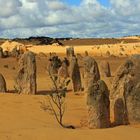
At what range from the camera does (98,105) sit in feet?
39.2

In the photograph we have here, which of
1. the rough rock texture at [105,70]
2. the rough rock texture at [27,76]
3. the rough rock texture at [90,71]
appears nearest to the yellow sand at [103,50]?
the rough rock texture at [105,70]

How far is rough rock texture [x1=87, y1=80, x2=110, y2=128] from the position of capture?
11.9m

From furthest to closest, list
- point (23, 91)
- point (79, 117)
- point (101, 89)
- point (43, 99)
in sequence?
point (23, 91)
point (43, 99)
point (79, 117)
point (101, 89)

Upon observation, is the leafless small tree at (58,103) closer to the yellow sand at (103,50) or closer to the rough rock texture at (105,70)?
the rough rock texture at (105,70)

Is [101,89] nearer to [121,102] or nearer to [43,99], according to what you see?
[121,102]

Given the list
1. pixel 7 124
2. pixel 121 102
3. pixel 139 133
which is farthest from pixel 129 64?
pixel 7 124

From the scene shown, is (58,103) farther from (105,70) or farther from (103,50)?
(103,50)

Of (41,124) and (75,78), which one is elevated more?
(75,78)

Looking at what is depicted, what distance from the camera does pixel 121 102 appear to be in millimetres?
12281

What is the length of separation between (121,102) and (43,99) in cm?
598

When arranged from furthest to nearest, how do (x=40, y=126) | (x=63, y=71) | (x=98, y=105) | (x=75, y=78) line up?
(x=63, y=71), (x=75, y=78), (x=40, y=126), (x=98, y=105)

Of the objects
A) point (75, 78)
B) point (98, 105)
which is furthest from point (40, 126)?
point (75, 78)

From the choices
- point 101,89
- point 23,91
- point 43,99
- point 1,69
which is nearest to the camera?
point 101,89

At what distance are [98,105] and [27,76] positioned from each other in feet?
28.6
